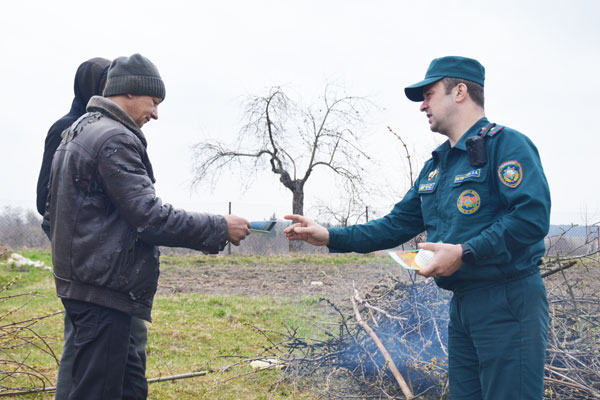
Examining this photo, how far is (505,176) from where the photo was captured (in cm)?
204

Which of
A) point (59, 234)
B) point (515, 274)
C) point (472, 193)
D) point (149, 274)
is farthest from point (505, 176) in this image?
point (59, 234)

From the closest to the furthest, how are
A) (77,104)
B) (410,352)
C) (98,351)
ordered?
(98,351) < (77,104) < (410,352)

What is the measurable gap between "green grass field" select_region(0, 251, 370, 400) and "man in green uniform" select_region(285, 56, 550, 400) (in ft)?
7.13

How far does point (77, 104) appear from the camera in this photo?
3203mm

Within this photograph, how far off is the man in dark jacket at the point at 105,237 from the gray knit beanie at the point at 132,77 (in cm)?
24

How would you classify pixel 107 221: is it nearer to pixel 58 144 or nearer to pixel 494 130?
pixel 58 144

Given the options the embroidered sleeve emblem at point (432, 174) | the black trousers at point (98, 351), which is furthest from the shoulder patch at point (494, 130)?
the black trousers at point (98, 351)

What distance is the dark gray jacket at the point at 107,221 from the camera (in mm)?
2262

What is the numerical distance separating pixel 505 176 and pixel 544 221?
0.74ft

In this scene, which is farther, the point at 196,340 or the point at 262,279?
the point at 262,279

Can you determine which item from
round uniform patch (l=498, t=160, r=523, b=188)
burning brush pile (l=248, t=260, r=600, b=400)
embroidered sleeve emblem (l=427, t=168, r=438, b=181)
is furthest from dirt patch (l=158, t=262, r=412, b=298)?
round uniform patch (l=498, t=160, r=523, b=188)

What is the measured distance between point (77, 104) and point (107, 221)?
49.8 inches

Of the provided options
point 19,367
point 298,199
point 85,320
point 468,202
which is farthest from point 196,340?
point 298,199

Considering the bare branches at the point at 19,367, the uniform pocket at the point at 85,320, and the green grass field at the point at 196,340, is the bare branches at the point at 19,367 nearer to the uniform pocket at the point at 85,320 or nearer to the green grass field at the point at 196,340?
the green grass field at the point at 196,340
